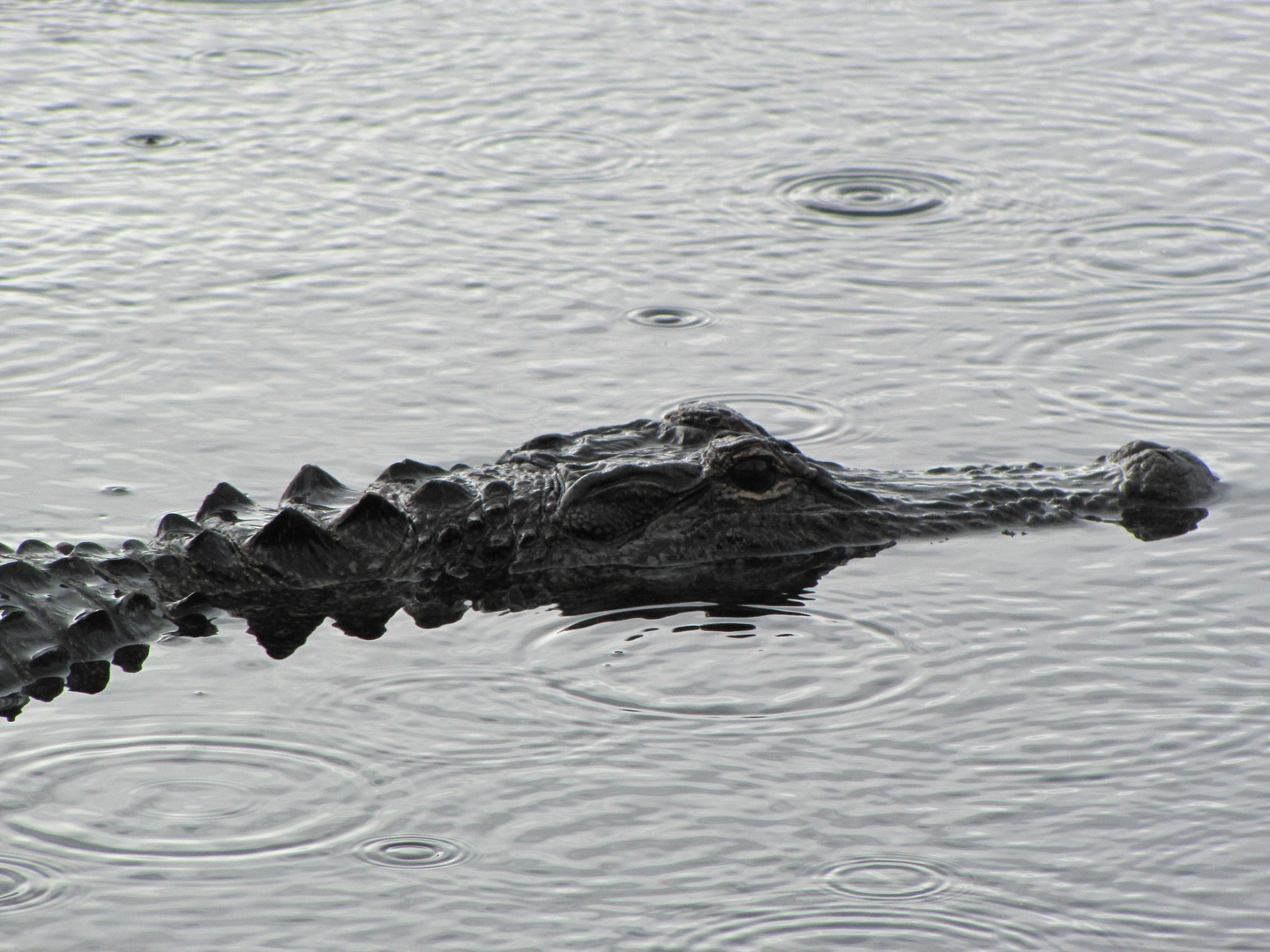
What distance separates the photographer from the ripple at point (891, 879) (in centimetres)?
393

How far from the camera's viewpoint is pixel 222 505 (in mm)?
5805

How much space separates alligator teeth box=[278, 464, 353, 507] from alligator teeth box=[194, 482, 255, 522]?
0.46ft

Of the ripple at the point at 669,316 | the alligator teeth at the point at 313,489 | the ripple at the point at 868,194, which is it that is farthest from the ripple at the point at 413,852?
the ripple at the point at 868,194

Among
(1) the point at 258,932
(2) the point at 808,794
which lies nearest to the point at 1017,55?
(2) the point at 808,794

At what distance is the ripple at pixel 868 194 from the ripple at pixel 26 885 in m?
5.95

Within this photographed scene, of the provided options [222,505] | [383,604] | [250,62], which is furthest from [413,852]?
[250,62]

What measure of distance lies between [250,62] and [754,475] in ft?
22.4

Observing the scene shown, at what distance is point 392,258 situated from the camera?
870 centimetres

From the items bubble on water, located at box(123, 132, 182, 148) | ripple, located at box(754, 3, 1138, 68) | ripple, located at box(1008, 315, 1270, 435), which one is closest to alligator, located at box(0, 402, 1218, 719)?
ripple, located at box(1008, 315, 1270, 435)

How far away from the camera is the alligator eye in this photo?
5.94 m

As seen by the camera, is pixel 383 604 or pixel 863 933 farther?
pixel 383 604

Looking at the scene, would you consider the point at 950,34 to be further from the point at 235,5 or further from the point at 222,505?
the point at 222,505

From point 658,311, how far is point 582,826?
4.13 metres

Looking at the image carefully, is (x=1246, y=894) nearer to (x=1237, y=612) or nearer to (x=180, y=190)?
(x=1237, y=612)
